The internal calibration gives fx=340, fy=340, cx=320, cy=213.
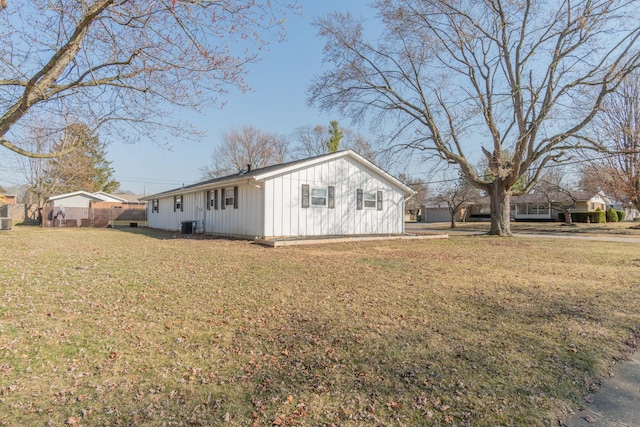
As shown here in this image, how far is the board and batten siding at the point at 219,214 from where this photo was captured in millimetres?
13625

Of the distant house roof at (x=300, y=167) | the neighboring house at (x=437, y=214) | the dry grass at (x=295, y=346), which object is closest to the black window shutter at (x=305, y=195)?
Result: the distant house roof at (x=300, y=167)

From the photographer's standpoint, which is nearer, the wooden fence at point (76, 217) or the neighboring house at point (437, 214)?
the wooden fence at point (76, 217)

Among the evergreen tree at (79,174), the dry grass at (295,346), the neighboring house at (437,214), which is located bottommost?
the dry grass at (295,346)

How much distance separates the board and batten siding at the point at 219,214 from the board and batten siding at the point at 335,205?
0.71 meters

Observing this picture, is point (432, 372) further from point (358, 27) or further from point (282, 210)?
point (358, 27)

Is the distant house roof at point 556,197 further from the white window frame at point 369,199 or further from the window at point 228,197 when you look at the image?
the window at point 228,197

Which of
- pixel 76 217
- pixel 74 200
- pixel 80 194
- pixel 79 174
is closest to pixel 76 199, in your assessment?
pixel 74 200

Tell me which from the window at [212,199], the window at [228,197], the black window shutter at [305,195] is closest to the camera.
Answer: the black window shutter at [305,195]

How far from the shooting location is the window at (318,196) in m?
14.4

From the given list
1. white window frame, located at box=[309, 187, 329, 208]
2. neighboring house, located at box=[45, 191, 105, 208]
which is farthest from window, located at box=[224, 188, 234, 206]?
neighboring house, located at box=[45, 191, 105, 208]

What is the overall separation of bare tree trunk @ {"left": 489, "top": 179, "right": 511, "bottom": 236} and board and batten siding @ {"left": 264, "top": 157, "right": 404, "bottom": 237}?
5.24m

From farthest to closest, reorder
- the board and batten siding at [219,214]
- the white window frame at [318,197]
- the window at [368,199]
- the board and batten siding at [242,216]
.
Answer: the window at [368,199] < the white window frame at [318,197] < the board and batten siding at [219,214] < the board and batten siding at [242,216]

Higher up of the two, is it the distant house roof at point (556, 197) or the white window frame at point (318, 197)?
the distant house roof at point (556, 197)

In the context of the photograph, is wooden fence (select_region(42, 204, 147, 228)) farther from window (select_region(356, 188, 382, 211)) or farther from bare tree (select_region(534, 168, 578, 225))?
bare tree (select_region(534, 168, 578, 225))
